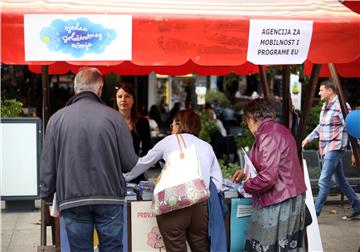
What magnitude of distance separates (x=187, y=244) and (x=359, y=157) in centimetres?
205

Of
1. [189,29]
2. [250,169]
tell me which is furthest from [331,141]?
[189,29]

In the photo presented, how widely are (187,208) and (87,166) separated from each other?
90 centimetres

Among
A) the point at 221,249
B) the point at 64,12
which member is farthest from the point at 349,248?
the point at 64,12

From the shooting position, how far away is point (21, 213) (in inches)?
316

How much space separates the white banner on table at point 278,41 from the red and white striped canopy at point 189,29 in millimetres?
55

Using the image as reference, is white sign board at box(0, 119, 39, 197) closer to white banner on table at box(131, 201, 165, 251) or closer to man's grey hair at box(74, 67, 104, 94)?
white banner on table at box(131, 201, 165, 251)

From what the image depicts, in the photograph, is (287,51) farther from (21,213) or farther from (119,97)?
(21,213)

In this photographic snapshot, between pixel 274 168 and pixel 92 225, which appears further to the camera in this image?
pixel 274 168

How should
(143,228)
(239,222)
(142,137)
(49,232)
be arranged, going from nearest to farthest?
(143,228), (239,222), (142,137), (49,232)

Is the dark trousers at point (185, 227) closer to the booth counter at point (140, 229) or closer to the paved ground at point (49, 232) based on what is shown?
Answer: the booth counter at point (140, 229)

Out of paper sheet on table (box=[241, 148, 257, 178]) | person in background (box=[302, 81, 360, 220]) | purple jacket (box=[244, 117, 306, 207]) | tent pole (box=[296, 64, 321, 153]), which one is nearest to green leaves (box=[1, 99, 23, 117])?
person in background (box=[302, 81, 360, 220])

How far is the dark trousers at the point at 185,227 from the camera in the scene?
419cm

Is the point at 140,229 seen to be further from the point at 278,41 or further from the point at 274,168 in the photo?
the point at 278,41

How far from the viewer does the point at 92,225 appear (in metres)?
3.85
